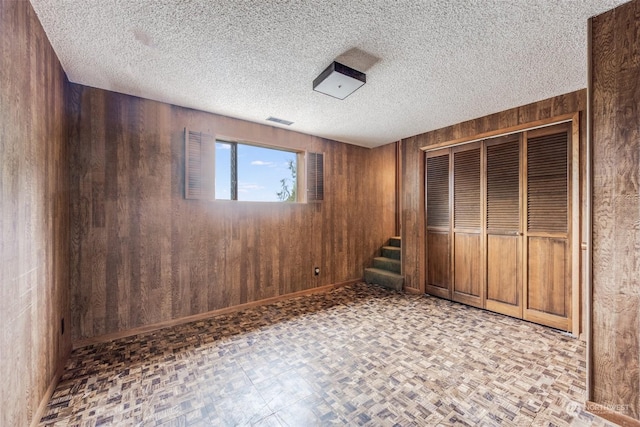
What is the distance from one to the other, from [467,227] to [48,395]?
175 inches

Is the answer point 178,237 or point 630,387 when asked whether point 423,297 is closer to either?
point 630,387

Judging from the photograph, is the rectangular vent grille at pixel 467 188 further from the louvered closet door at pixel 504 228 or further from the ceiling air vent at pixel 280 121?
the ceiling air vent at pixel 280 121

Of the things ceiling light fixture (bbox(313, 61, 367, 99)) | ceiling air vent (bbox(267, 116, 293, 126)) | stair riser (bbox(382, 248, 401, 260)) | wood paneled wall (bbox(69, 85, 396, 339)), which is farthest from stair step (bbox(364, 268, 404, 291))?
ceiling light fixture (bbox(313, 61, 367, 99))

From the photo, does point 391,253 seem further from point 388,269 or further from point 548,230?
point 548,230

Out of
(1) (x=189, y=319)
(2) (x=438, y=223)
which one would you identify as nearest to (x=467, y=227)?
(2) (x=438, y=223)

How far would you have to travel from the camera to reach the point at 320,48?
6.34 ft

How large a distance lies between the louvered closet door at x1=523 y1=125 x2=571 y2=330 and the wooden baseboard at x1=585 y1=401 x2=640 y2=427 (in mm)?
1376

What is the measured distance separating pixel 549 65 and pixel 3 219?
380cm

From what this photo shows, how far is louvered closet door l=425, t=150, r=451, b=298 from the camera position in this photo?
3801mm

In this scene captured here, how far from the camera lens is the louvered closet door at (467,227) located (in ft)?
11.3

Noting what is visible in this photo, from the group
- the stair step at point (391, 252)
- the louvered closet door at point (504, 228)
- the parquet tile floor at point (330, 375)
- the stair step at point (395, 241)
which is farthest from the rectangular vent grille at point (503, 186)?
the stair step at point (395, 241)

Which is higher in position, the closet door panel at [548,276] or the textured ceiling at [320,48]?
the textured ceiling at [320,48]

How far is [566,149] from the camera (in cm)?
274

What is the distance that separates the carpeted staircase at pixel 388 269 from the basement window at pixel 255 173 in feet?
6.37
